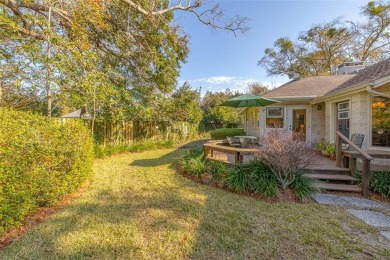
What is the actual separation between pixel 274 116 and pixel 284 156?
6.78m

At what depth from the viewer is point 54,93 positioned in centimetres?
672

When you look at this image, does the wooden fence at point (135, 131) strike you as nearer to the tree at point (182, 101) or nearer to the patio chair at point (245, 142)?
the tree at point (182, 101)

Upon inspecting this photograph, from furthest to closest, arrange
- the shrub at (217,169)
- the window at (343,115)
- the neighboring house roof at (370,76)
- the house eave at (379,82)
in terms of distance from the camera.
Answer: the window at (343,115), the neighboring house roof at (370,76), the house eave at (379,82), the shrub at (217,169)

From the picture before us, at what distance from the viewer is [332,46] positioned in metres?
22.7

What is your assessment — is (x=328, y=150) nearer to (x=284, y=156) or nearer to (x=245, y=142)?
(x=245, y=142)

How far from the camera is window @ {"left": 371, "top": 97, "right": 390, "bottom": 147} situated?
641 centimetres

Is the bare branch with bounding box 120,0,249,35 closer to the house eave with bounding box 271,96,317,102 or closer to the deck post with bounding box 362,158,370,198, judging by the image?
the house eave with bounding box 271,96,317,102

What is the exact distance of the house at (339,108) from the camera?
21.2 feet

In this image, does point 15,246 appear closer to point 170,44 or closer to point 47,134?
point 47,134

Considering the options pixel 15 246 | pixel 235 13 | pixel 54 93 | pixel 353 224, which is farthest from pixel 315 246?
pixel 235 13

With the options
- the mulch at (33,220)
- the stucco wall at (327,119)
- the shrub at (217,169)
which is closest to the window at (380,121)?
the stucco wall at (327,119)

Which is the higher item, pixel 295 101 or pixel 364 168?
pixel 295 101

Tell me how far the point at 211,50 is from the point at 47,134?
1377 centimetres

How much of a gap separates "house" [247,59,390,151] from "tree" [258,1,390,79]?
11.8 metres
